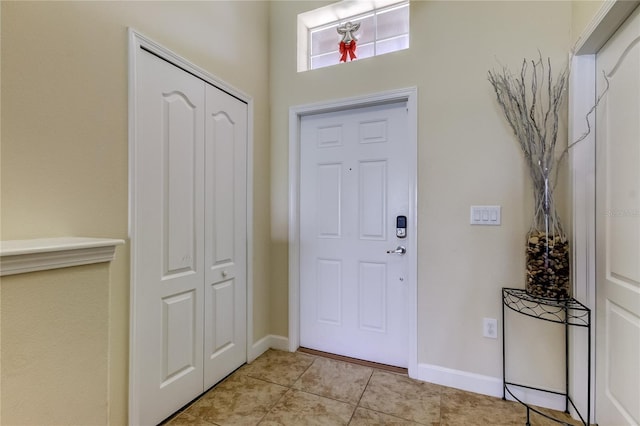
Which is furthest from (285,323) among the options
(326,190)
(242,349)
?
(326,190)

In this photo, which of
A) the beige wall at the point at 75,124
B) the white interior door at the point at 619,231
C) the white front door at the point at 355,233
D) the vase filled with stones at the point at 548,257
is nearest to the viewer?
the beige wall at the point at 75,124

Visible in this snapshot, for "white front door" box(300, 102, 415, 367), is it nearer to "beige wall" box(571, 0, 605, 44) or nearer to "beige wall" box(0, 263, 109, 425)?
"beige wall" box(571, 0, 605, 44)

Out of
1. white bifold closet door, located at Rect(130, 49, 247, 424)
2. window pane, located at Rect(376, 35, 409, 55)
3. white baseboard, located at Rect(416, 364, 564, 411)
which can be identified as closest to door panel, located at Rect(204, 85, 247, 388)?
white bifold closet door, located at Rect(130, 49, 247, 424)

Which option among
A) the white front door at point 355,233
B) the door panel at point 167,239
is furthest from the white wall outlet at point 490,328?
the door panel at point 167,239

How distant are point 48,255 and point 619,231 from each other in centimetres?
232

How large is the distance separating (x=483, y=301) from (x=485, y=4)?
1.94 m

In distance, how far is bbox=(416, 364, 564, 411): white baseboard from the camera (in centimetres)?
170

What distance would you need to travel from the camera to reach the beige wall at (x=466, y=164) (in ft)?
5.80

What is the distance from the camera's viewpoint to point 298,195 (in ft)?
8.00

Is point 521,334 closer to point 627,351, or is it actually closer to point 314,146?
point 627,351

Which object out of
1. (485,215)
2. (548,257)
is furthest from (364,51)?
(548,257)

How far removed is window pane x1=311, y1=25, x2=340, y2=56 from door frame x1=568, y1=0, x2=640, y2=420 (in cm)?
166

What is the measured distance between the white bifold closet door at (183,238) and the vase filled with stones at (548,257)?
187cm

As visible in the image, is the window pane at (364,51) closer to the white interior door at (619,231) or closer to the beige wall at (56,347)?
the white interior door at (619,231)
